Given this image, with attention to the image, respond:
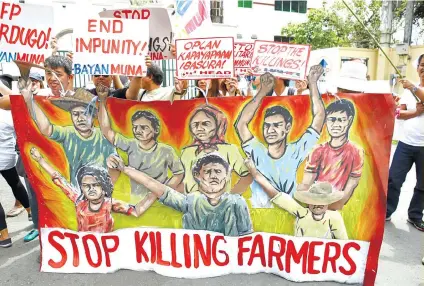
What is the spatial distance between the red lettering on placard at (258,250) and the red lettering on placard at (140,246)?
786mm

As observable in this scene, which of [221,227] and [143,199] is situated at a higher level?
[143,199]

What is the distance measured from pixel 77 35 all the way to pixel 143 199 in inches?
49.9

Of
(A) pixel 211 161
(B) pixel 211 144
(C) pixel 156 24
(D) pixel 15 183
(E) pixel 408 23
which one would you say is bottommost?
(D) pixel 15 183

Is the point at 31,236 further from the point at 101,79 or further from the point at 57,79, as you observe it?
the point at 101,79

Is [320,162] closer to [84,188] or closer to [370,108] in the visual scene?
[370,108]

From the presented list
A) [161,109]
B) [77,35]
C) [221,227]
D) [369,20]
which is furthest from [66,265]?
[369,20]

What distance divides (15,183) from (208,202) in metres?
2.27

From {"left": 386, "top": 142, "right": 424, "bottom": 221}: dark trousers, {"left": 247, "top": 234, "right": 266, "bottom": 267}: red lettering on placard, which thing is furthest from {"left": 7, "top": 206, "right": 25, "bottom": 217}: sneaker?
{"left": 386, "top": 142, "right": 424, "bottom": 221}: dark trousers

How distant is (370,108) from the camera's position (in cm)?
249

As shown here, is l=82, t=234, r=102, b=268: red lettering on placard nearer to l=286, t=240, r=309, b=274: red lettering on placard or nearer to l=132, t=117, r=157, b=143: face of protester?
l=132, t=117, r=157, b=143: face of protester

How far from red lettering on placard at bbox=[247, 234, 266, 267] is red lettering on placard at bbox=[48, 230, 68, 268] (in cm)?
141

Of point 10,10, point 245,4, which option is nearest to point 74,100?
point 10,10

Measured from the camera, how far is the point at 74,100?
103 inches

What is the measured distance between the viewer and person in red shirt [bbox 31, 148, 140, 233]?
2689 mm
